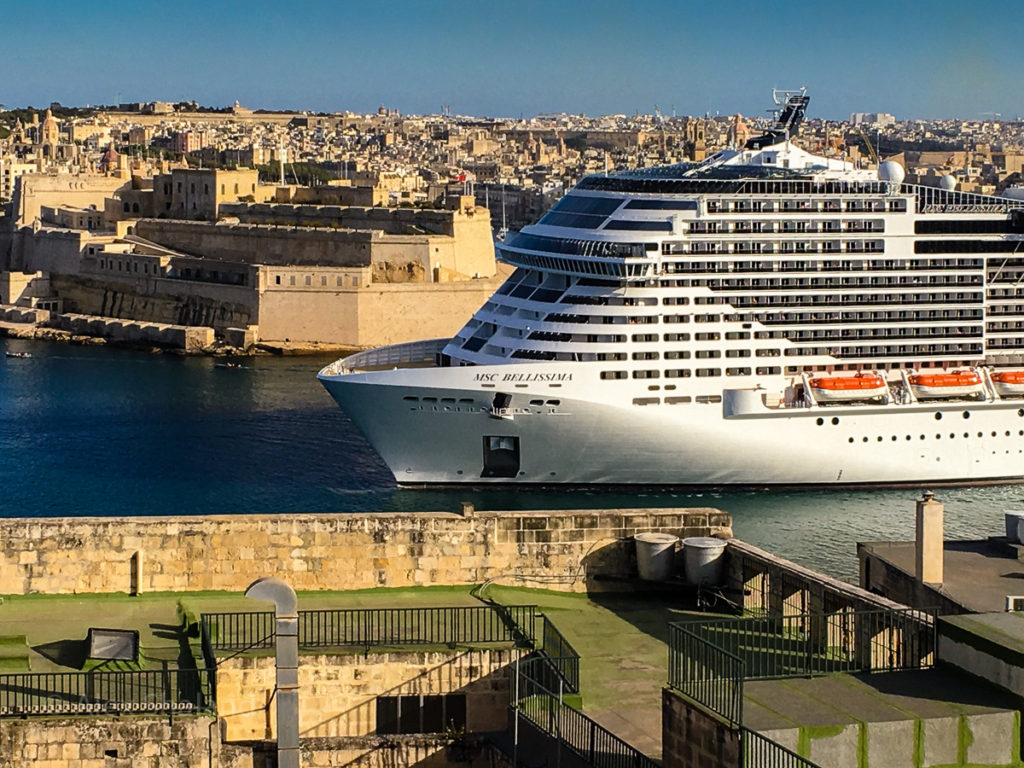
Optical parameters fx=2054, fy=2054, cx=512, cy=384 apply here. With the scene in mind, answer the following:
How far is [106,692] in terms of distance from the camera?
26.5ft

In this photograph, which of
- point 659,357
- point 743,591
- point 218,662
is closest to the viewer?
point 218,662

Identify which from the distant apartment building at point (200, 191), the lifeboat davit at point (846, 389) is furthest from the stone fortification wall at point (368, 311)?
the lifeboat davit at point (846, 389)

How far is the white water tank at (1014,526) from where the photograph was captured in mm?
12227

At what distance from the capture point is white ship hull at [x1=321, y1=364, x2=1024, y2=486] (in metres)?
27.3

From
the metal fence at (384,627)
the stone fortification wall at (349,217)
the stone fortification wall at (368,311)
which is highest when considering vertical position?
the stone fortification wall at (349,217)

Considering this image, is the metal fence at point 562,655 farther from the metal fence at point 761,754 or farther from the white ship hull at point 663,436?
the white ship hull at point 663,436

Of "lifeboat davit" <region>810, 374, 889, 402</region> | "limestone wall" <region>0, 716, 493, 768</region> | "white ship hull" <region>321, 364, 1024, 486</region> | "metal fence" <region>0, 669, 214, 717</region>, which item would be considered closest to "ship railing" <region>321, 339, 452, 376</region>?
"white ship hull" <region>321, 364, 1024, 486</region>

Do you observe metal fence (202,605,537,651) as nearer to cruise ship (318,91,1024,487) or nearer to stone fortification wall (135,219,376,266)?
cruise ship (318,91,1024,487)

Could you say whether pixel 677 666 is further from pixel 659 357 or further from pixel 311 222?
pixel 311 222

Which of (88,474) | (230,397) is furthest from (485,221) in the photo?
(88,474)

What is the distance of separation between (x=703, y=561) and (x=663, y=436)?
1775 cm

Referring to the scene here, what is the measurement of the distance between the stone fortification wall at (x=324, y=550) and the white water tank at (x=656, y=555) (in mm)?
109

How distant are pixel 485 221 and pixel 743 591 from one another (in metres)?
51.2

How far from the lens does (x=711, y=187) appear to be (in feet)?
92.5
